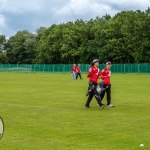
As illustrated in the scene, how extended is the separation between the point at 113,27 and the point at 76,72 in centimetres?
5795

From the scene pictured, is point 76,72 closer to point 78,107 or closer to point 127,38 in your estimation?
point 78,107


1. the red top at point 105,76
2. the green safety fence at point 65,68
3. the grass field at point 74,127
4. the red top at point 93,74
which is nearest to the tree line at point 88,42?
the green safety fence at point 65,68

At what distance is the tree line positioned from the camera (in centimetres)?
9412

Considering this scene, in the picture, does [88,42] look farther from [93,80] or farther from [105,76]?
[93,80]

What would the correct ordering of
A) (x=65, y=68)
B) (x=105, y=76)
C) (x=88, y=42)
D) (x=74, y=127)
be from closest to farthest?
(x=74, y=127), (x=105, y=76), (x=65, y=68), (x=88, y=42)

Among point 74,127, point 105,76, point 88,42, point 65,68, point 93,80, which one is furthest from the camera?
point 88,42

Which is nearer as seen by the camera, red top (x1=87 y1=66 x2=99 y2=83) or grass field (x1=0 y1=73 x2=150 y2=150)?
grass field (x1=0 y1=73 x2=150 y2=150)

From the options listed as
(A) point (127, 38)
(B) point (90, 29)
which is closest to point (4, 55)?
(B) point (90, 29)

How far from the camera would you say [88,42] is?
113188mm

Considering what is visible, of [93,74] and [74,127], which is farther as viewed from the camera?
[93,74]

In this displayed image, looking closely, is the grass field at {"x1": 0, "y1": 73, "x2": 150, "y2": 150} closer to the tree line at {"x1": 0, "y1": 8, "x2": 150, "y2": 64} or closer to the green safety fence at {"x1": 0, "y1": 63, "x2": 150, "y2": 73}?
the green safety fence at {"x1": 0, "y1": 63, "x2": 150, "y2": 73}

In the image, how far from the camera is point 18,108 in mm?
17922

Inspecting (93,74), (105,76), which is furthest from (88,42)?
(93,74)

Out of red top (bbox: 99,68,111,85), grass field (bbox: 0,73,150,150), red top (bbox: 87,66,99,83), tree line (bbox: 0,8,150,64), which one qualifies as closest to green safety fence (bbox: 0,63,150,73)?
tree line (bbox: 0,8,150,64)
